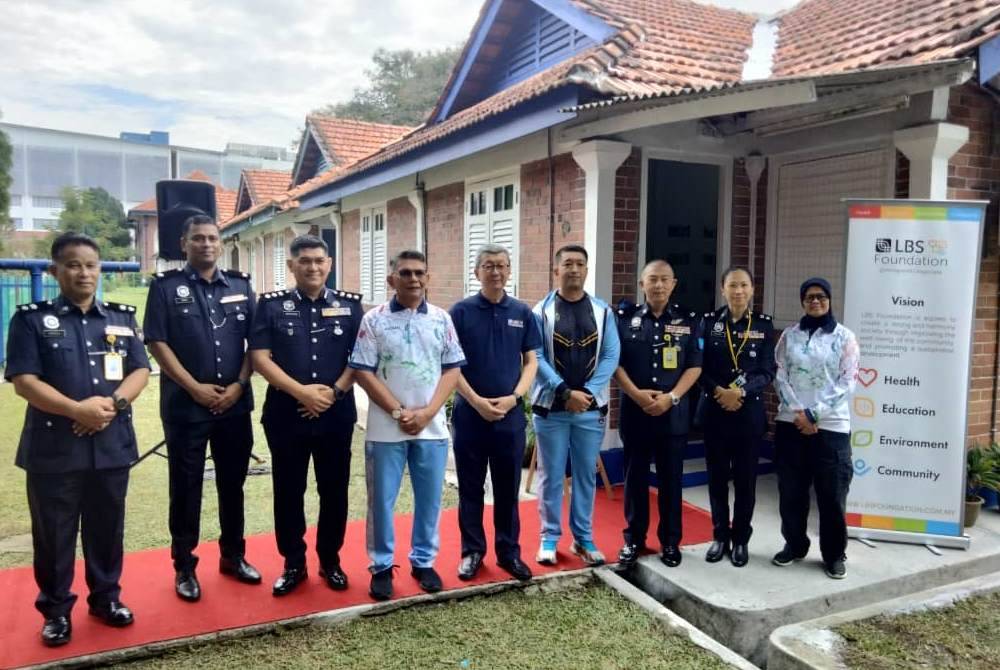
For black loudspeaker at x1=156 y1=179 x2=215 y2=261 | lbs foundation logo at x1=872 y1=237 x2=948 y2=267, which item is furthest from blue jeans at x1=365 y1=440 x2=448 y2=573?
black loudspeaker at x1=156 y1=179 x2=215 y2=261

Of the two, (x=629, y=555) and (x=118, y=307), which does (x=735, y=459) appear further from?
(x=118, y=307)

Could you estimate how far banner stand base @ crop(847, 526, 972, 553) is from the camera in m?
4.52

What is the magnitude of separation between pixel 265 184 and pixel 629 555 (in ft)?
60.2

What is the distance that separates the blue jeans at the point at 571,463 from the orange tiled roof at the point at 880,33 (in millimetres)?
2624

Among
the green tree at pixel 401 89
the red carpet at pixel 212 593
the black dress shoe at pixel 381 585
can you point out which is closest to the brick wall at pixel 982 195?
the red carpet at pixel 212 593

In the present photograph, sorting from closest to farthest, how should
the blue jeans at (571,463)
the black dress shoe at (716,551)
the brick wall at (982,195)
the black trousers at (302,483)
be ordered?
the black trousers at (302,483), the blue jeans at (571,463), the black dress shoe at (716,551), the brick wall at (982,195)

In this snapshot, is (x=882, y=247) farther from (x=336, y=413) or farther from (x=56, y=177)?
(x=56, y=177)

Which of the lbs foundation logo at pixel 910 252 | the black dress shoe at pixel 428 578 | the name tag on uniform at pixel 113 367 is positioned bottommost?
the black dress shoe at pixel 428 578

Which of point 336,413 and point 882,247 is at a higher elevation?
point 882,247

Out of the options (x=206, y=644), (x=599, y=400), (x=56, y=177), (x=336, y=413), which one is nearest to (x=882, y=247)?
(x=599, y=400)

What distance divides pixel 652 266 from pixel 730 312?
512mm

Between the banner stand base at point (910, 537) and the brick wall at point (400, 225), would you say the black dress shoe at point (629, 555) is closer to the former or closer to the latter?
the banner stand base at point (910, 537)

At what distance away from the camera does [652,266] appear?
4.14m

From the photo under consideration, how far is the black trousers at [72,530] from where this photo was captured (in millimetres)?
3211
